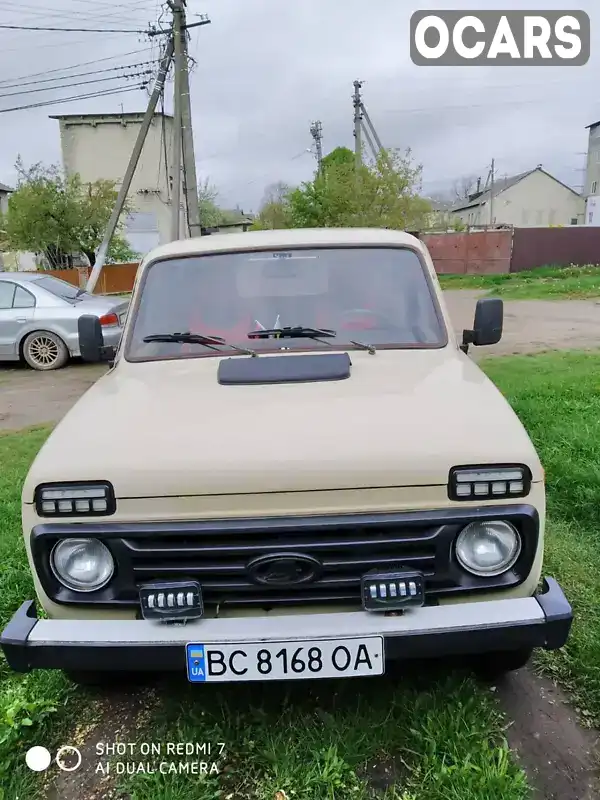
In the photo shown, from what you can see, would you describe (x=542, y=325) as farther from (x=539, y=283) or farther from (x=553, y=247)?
(x=553, y=247)

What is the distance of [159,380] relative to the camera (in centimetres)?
307

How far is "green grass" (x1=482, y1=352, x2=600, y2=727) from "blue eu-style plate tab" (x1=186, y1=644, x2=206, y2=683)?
1.61 metres

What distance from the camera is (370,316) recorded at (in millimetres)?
3480

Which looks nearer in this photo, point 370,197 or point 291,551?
point 291,551

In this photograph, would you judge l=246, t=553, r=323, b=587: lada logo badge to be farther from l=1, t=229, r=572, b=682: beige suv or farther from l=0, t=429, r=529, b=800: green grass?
l=0, t=429, r=529, b=800: green grass

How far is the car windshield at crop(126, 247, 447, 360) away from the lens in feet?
11.2

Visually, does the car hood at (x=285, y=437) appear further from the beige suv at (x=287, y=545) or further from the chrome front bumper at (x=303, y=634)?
the chrome front bumper at (x=303, y=634)

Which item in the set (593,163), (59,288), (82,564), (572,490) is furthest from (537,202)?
(82,564)

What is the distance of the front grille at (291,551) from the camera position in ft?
7.38

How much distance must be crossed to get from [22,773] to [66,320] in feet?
28.4

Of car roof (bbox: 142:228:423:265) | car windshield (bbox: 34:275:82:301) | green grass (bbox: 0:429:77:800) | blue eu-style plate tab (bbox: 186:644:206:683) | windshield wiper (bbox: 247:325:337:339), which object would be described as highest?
car roof (bbox: 142:228:423:265)

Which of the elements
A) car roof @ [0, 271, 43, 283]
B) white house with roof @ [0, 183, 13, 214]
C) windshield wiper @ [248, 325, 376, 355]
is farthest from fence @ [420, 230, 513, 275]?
white house with roof @ [0, 183, 13, 214]

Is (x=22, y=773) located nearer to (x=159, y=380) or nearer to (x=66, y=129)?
(x=159, y=380)

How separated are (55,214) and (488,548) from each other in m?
29.1
